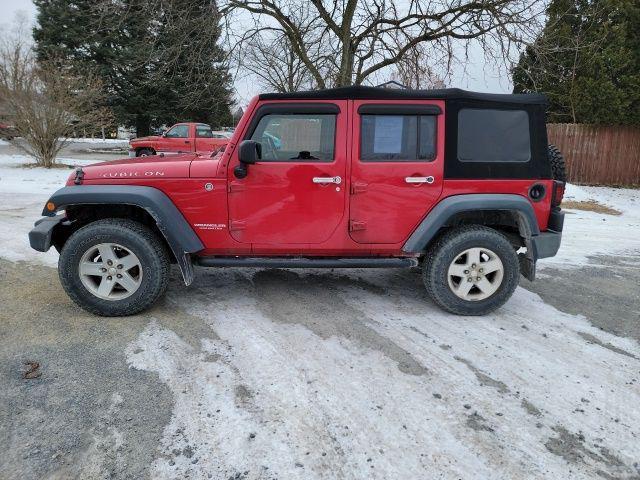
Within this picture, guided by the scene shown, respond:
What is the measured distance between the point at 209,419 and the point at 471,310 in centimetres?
244

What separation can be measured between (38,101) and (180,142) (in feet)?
15.1

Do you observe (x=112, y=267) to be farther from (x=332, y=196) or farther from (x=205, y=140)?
(x=205, y=140)

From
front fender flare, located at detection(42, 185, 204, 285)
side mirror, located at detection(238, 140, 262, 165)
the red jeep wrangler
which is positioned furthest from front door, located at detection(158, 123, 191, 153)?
side mirror, located at detection(238, 140, 262, 165)

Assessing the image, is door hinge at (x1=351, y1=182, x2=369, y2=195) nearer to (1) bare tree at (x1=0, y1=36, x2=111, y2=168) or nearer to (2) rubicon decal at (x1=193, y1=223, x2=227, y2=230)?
(2) rubicon decal at (x1=193, y1=223, x2=227, y2=230)

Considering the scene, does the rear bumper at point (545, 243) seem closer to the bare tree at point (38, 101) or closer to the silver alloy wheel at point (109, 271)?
the silver alloy wheel at point (109, 271)

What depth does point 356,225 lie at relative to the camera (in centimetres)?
391

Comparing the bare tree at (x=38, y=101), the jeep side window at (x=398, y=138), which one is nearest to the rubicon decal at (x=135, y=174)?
the jeep side window at (x=398, y=138)

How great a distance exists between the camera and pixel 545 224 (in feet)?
13.3

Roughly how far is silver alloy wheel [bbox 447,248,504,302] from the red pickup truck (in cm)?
1434

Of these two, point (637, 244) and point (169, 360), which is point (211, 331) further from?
point (637, 244)

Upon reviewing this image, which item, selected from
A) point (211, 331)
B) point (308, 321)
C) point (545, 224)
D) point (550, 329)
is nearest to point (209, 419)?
point (211, 331)

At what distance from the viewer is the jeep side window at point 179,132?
684 inches

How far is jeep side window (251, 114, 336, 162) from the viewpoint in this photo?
381 centimetres

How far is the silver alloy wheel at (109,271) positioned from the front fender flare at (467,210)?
232 centimetres
